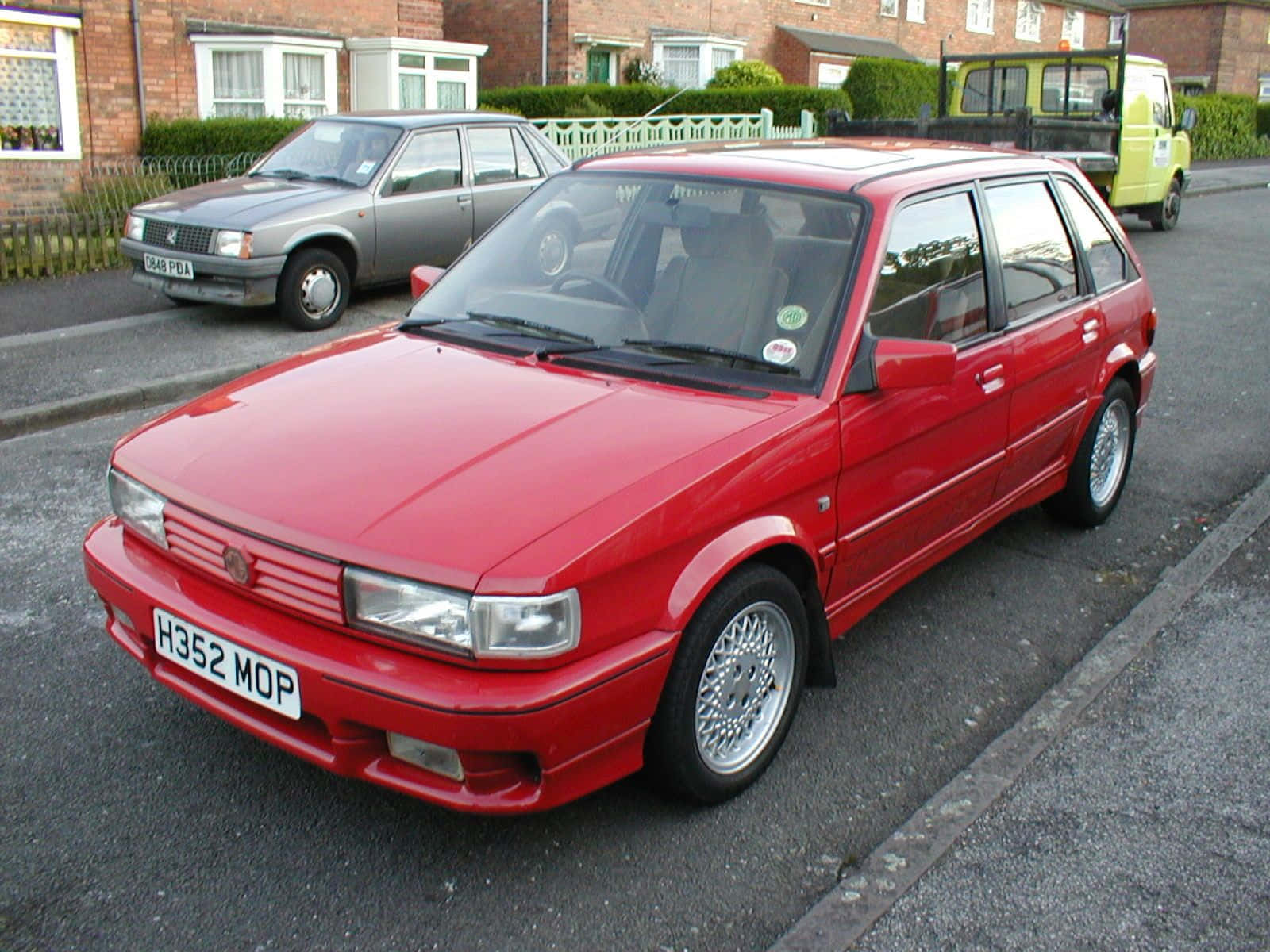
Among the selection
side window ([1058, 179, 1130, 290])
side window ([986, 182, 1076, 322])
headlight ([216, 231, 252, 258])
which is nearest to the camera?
side window ([986, 182, 1076, 322])

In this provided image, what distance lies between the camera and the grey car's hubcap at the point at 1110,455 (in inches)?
217

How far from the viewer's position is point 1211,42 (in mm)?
49812

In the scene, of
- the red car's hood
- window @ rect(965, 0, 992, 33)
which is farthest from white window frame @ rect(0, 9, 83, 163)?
window @ rect(965, 0, 992, 33)

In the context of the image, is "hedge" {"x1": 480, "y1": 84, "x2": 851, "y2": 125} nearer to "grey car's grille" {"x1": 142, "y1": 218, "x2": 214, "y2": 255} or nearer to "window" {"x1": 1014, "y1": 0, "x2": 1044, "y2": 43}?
"grey car's grille" {"x1": 142, "y1": 218, "x2": 214, "y2": 255}

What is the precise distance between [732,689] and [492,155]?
8.75 metres

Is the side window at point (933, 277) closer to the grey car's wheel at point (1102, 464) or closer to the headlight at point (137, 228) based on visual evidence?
the grey car's wheel at point (1102, 464)

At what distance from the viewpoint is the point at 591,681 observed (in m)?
A: 2.84

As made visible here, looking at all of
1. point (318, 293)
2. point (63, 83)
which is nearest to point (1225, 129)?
point (63, 83)

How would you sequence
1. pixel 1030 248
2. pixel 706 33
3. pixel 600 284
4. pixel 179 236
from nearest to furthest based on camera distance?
pixel 600 284, pixel 1030 248, pixel 179 236, pixel 706 33

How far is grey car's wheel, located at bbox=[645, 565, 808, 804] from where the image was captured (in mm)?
3119

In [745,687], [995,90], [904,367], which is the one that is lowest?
[745,687]

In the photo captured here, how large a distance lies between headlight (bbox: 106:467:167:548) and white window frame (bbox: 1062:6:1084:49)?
46994 mm

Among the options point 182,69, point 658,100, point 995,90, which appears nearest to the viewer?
point 995,90

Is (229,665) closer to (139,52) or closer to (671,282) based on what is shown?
(671,282)
